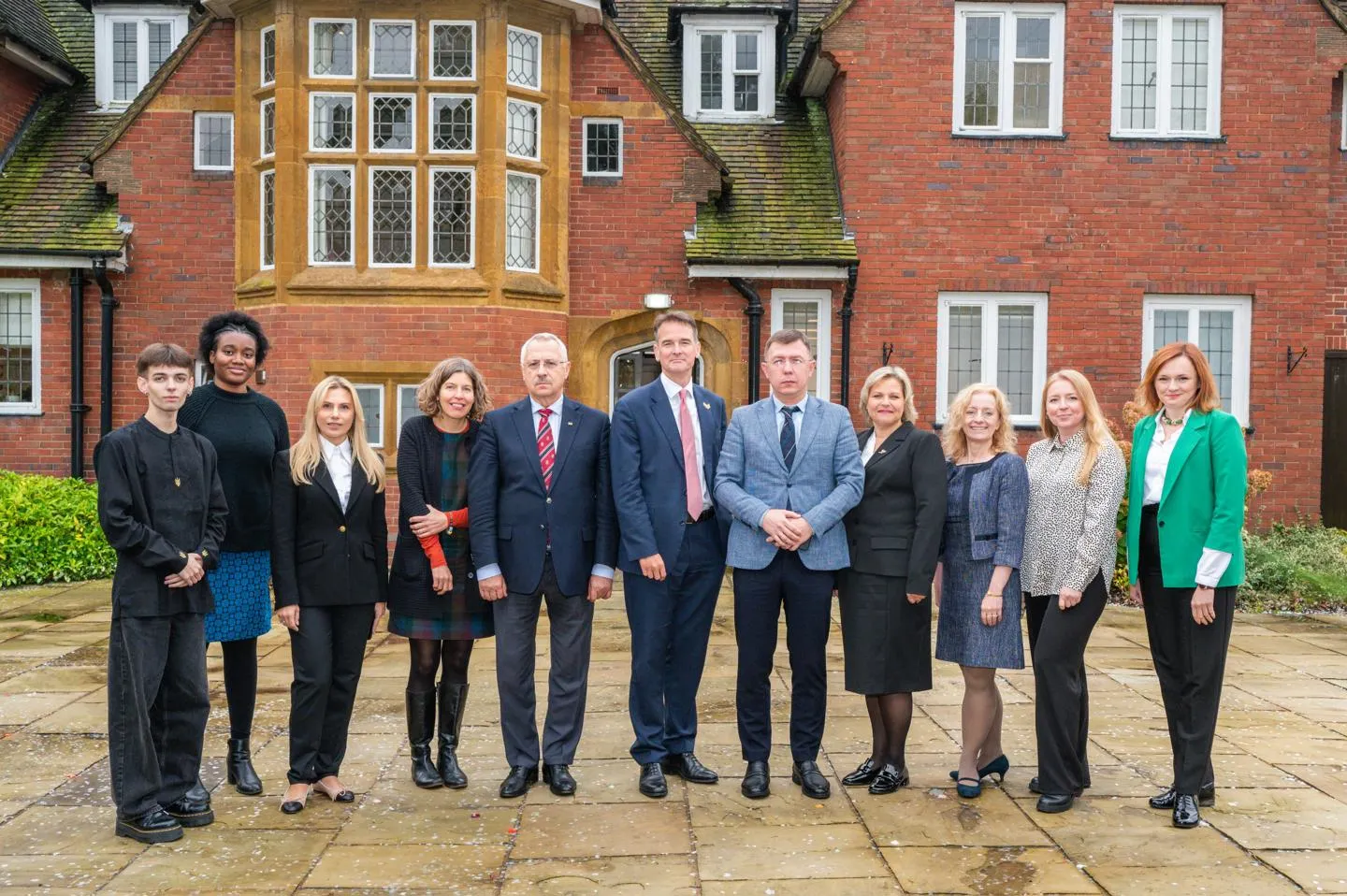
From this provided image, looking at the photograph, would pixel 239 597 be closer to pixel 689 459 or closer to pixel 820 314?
pixel 689 459

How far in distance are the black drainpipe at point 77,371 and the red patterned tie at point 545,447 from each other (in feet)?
35.0

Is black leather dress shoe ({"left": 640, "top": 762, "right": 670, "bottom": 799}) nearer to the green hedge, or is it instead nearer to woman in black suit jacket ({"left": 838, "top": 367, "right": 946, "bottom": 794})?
woman in black suit jacket ({"left": 838, "top": 367, "right": 946, "bottom": 794})

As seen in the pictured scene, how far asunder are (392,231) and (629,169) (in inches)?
113

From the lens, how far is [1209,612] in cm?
526

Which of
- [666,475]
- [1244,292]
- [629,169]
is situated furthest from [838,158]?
[666,475]

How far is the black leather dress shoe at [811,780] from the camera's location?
552 centimetres

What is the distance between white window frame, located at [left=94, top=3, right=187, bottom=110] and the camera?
52.4ft

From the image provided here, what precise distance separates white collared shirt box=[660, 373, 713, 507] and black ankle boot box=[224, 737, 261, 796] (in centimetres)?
242

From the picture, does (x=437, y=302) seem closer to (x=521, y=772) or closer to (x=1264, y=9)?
(x=521, y=772)

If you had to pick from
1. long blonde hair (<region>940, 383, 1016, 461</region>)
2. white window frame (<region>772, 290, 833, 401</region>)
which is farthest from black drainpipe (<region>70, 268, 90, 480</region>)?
long blonde hair (<region>940, 383, 1016, 461</region>)

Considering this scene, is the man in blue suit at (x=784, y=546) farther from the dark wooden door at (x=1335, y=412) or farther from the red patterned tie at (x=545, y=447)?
the dark wooden door at (x=1335, y=412)

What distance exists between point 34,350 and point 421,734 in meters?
11.2

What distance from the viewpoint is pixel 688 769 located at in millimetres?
5812

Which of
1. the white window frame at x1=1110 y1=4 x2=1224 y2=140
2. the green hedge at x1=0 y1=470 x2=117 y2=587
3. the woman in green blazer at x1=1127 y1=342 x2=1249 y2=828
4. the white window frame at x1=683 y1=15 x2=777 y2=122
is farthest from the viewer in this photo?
the white window frame at x1=683 y1=15 x2=777 y2=122
